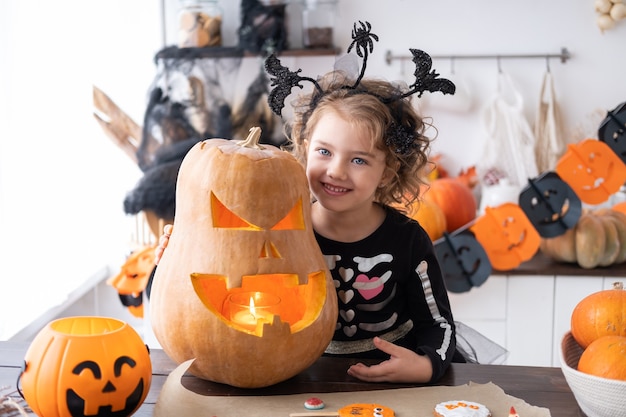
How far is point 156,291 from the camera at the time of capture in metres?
1.05

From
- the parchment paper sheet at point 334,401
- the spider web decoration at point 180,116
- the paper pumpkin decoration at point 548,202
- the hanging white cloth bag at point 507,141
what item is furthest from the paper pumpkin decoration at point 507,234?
the parchment paper sheet at point 334,401

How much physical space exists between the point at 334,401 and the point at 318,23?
2.15 meters

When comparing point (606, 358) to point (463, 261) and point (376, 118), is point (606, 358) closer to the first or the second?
point (376, 118)

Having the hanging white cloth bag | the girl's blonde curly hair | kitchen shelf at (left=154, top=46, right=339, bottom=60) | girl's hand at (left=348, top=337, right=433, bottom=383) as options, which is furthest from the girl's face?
the hanging white cloth bag

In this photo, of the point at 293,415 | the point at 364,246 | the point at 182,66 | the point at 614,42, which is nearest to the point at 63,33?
the point at 182,66

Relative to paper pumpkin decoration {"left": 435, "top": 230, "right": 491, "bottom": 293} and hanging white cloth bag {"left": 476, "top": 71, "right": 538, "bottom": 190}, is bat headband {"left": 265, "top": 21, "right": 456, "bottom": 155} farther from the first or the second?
hanging white cloth bag {"left": 476, "top": 71, "right": 538, "bottom": 190}

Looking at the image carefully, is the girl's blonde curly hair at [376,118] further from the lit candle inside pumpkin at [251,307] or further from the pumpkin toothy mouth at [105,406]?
the pumpkin toothy mouth at [105,406]

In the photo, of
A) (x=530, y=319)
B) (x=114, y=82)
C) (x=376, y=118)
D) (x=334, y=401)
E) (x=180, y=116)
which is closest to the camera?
(x=334, y=401)

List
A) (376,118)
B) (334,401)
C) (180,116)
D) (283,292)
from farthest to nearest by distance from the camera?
(180,116) → (376,118) → (283,292) → (334,401)

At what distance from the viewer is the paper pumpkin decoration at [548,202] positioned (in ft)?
7.55

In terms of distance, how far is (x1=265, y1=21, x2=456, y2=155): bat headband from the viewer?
118cm

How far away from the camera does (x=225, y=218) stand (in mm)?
1069

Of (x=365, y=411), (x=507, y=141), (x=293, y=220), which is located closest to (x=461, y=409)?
(x=365, y=411)

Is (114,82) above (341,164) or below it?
above
